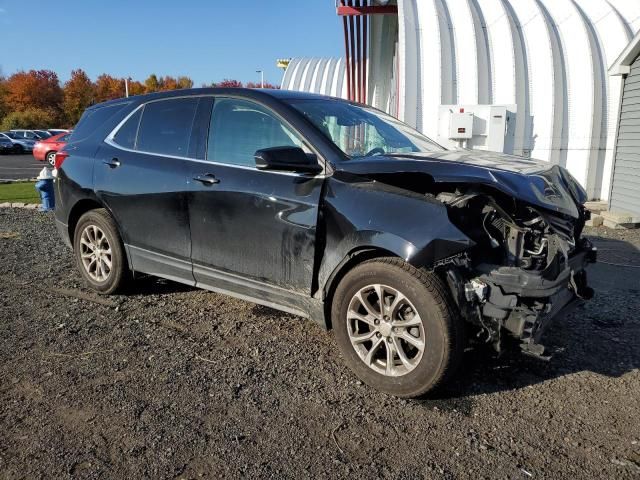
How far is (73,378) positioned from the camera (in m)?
3.38

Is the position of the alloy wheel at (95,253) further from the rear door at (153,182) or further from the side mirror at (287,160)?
the side mirror at (287,160)

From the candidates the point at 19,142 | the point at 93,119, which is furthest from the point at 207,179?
the point at 19,142

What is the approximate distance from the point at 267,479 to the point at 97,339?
7.13ft

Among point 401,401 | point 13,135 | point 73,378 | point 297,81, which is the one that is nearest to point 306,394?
point 401,401

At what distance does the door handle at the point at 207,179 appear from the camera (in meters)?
3.87

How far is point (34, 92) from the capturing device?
67500mm

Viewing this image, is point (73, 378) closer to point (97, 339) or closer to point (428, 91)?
point (97, 339)

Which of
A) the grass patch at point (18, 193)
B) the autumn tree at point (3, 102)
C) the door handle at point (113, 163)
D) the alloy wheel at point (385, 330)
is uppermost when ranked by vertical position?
the autumn tree at point (3, 102)

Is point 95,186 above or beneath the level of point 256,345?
above

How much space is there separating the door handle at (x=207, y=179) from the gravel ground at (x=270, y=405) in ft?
3.96

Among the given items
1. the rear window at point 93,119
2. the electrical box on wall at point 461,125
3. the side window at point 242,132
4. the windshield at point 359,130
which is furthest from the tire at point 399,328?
the electrical box on wall at point 461,125

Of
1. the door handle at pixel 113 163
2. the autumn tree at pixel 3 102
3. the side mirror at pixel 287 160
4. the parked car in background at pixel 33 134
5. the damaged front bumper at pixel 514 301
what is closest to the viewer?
the damaged front bumper at pixel 514 301

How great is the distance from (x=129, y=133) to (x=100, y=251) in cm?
116

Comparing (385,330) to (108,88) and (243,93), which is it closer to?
(243,93)
